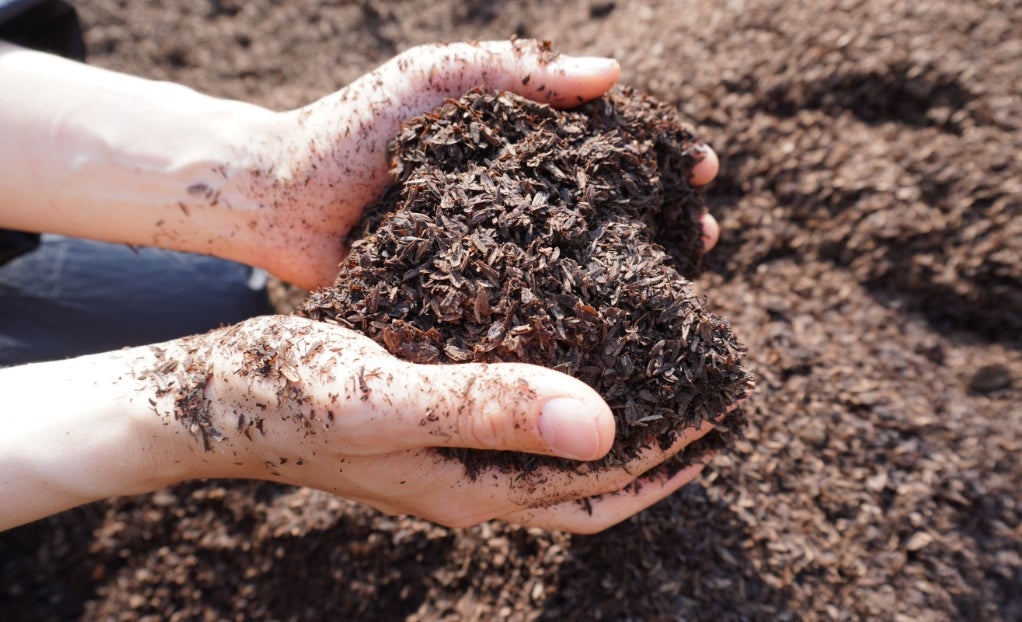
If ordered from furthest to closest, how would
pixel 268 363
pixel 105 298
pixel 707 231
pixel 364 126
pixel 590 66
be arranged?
1. pixel 105 298
2. pixel 707 231
3. pixel 364 126
4. pixel 590 66
5. pixel 268 363

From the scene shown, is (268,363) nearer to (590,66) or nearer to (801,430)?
(590,66)

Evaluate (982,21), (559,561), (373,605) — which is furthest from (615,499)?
(982,21)

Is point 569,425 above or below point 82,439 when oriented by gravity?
above

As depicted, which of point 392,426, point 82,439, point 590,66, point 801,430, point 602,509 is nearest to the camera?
point 392,426

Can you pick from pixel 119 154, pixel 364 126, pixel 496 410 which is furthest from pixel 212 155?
pixel 496 410

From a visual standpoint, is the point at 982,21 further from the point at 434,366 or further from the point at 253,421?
the point at 253,421

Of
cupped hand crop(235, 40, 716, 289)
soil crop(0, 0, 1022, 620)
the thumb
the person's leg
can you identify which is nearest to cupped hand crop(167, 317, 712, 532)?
the thumb
